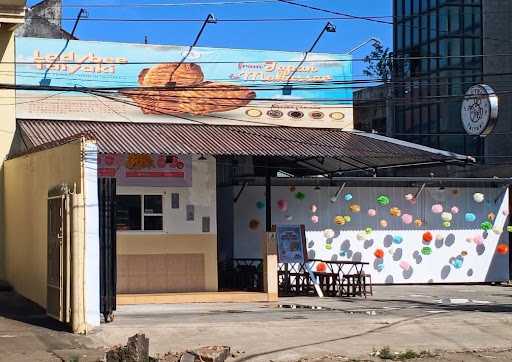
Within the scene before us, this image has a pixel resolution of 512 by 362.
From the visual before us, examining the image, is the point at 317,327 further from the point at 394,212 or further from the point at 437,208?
the point at 437,208

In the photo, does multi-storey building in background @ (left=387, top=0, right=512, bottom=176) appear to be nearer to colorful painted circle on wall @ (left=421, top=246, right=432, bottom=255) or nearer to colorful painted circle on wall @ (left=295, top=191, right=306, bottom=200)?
colorful painted circle on wall @ (left=421, top=246, right=432, bottom=255)

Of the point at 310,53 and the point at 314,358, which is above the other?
the point at 310,53

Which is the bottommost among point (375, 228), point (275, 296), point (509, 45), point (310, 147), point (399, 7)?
point (275, 296)

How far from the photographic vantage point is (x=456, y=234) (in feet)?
73.1

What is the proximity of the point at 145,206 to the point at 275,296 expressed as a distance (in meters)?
3.78

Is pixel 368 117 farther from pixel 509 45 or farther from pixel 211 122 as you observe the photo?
pixel 211 122

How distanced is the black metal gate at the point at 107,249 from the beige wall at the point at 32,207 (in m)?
0.66

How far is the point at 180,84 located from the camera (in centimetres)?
1953

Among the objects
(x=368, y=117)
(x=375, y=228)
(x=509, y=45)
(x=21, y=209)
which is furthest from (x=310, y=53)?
(x=368, y=117)

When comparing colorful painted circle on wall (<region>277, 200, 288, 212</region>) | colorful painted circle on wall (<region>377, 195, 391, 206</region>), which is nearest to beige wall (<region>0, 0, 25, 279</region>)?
colorful painted circle on wall (<region>277, 200, 288, 212</region>)

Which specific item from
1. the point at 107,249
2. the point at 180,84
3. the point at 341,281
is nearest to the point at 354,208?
the point at 341,281

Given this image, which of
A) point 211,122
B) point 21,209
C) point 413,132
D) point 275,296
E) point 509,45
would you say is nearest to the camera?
point 21,209

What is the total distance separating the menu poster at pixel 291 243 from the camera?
19.0 m

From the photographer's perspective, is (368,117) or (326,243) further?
(368,117)
